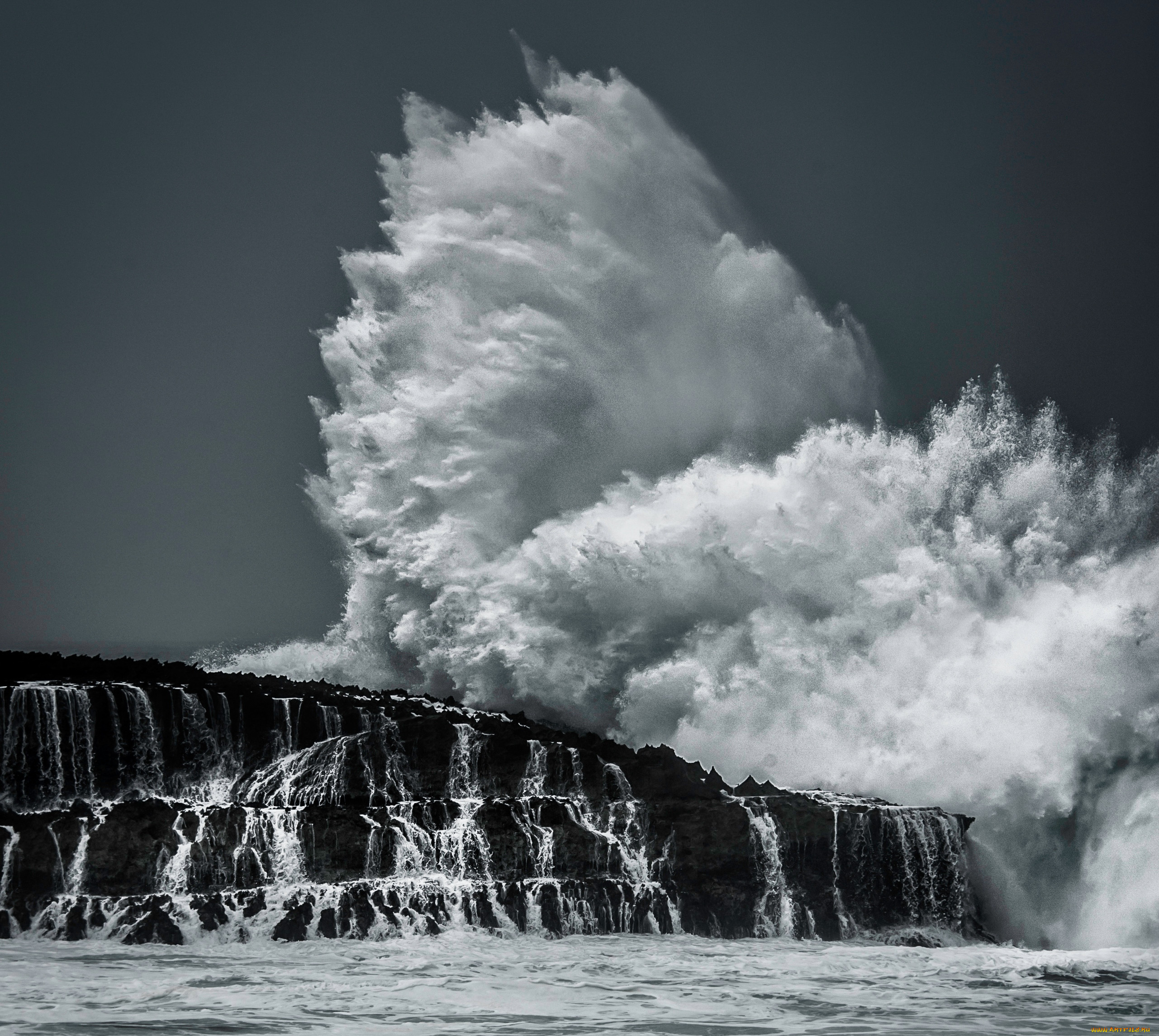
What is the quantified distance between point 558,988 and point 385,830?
989cm

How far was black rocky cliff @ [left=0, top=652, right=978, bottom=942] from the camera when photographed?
103ft

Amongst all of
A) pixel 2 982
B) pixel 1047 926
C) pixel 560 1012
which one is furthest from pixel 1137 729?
pixel 2 982

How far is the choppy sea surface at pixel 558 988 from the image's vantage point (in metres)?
21.9

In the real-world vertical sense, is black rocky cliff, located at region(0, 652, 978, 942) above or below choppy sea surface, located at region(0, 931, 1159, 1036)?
above

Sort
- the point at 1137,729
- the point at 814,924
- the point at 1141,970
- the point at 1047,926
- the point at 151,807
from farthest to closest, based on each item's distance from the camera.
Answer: the point at 1137,729
the point at 1047,926
the point at 814,924
the point at 151,807
the point at 1141,970

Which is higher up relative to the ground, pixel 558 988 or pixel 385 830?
pixel 385 830

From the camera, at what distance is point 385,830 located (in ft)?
112

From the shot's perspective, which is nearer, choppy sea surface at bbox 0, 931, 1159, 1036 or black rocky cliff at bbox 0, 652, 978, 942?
choppy sea surface at bbox 0, 931, 1159, 1036

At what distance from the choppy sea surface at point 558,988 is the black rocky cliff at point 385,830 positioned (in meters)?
1.40

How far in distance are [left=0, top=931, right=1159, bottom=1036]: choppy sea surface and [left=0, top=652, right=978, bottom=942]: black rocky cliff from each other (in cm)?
140

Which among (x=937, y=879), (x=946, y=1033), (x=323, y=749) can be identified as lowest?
(x=946, y=1033)

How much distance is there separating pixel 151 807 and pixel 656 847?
13613 millimetres

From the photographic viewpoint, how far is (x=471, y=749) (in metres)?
40.6

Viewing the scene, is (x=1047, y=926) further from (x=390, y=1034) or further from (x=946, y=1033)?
(x=390, y=1034)
